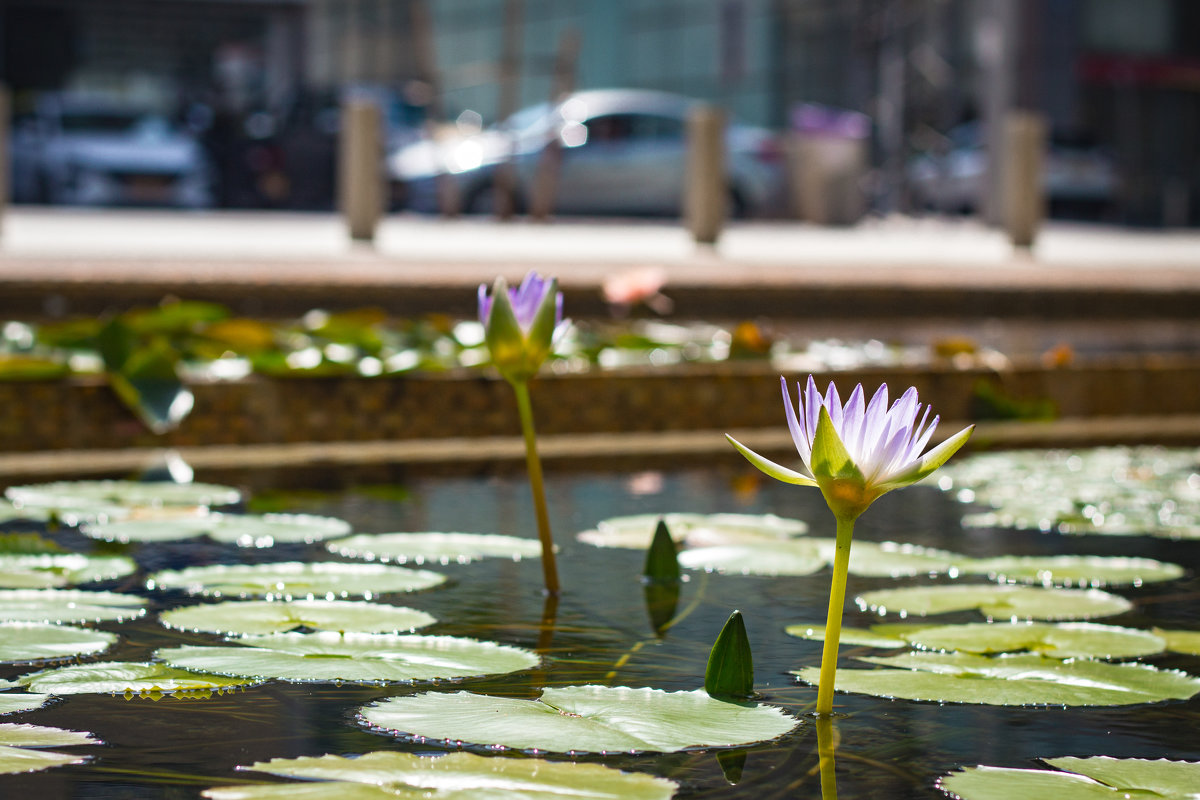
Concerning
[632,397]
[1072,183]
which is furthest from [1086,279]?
[1072,183]

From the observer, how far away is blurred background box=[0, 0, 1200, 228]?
11.6 meters

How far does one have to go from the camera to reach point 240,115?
40.0ft

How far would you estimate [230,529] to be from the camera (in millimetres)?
1416

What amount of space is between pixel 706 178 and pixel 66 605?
227 inches

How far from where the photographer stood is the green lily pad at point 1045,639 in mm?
1039

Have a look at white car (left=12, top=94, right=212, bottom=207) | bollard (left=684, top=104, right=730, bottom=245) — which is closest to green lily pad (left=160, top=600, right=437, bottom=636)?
bollard (left=684, top=104, right=730, bottom=245)

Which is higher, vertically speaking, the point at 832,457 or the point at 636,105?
the point at 636,105

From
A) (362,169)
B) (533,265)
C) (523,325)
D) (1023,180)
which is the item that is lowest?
(523,325)

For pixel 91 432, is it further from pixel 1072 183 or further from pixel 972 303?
pixel 1072 183

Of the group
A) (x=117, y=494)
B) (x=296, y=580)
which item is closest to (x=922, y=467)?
(x=296, y=580)

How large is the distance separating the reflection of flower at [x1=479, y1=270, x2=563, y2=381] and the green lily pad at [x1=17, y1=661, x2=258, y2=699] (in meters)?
0.31

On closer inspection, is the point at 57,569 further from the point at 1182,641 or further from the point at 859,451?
the point at 1182,641

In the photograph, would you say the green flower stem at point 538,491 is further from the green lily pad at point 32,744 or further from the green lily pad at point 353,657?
the green lily pad at point 32,744

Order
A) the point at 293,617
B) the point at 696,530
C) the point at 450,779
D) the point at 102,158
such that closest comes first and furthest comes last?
the point at 450,779, the point at 293,617, the point at 696,530, the point at 102,158
